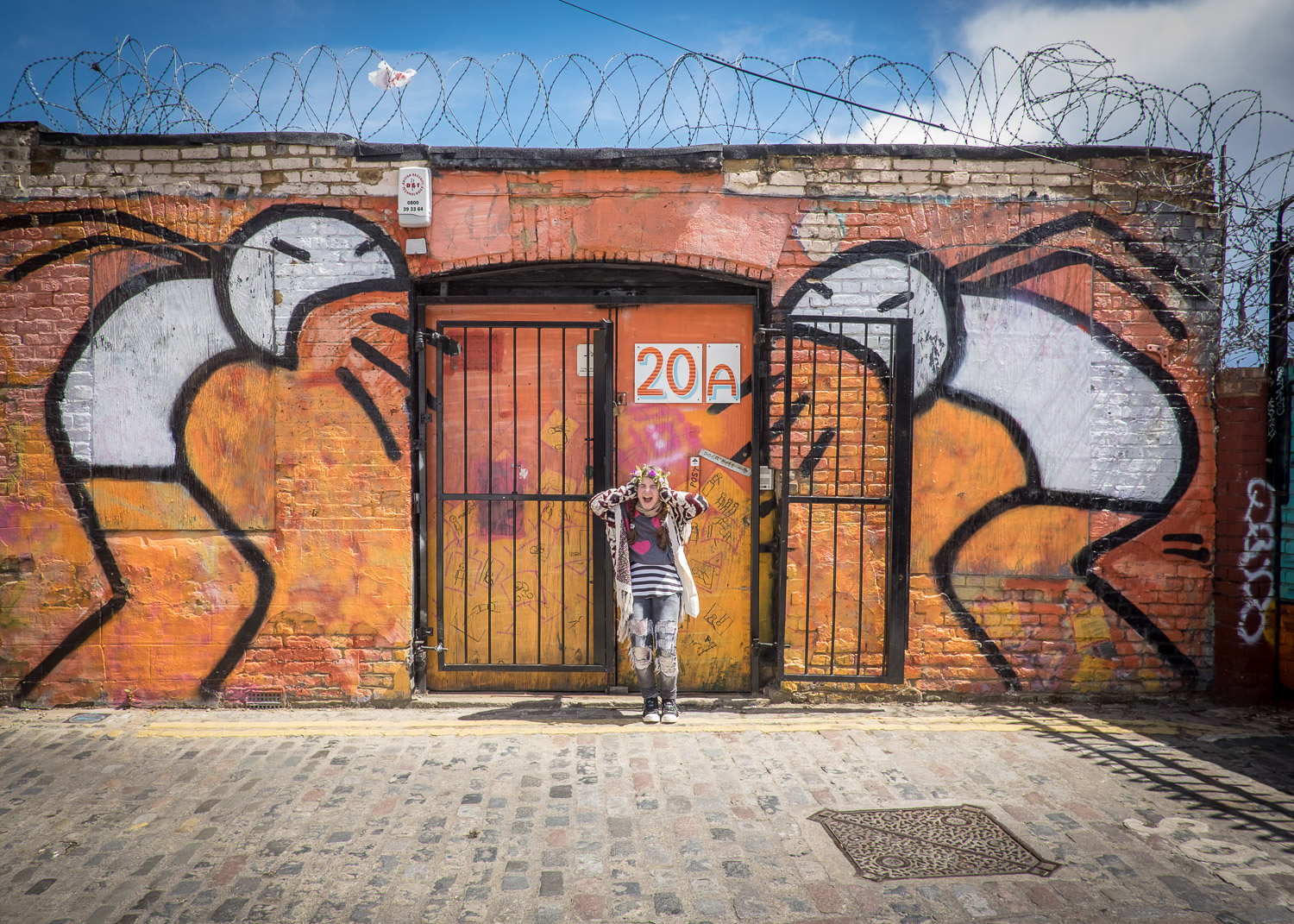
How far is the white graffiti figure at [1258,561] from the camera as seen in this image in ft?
16.6

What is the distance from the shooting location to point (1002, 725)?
482 centimetres

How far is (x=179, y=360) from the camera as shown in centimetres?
516

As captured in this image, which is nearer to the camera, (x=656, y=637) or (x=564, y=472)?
(x=656, y=637)

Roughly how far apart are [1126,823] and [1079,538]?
2.17 m

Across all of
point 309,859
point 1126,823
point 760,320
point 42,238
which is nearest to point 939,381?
point 760,320

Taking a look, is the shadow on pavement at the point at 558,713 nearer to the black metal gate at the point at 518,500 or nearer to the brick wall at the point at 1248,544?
the black metal gate at the point at 518,500

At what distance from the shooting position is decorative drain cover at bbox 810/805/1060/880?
3201mm

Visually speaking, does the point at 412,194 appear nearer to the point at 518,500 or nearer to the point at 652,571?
the point at 518,500

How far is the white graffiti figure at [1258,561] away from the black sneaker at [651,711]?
3.92m

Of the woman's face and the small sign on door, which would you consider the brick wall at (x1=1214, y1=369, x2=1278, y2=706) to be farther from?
the woman's face


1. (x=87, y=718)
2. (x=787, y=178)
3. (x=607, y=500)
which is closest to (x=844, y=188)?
(x=787, y=178)

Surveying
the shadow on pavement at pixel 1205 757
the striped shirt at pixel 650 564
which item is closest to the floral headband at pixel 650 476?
the striped shirt at pixel 650 564

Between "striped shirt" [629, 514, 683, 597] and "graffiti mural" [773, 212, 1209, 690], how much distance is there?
46.4 inches

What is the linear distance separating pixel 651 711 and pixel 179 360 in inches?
157
